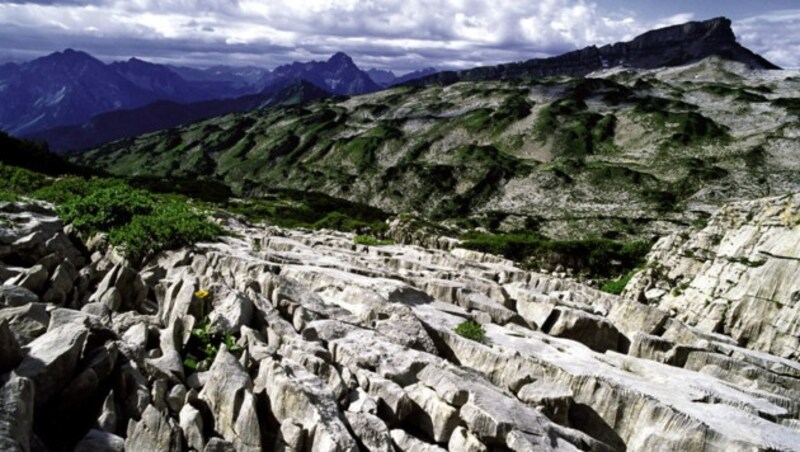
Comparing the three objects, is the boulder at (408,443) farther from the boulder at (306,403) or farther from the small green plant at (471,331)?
the small green plant at (471,331)

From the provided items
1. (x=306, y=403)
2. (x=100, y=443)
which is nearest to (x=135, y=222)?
(x=100, y=443)

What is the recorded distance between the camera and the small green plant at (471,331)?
21.1 metres

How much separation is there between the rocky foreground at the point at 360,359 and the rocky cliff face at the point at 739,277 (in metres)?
0.14

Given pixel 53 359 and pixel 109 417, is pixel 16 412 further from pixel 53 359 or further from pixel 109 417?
pixel 53 359

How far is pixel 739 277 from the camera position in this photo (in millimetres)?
31094

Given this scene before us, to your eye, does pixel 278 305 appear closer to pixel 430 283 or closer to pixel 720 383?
pixel 430 283

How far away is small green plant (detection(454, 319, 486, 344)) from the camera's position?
69.1 ft

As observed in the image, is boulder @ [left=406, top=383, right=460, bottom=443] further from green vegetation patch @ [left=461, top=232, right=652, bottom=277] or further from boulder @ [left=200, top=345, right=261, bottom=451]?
green vegetation patch @ [left=461, top=232, right=652, bottom=277]

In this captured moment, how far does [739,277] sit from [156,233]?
3196 centimetres

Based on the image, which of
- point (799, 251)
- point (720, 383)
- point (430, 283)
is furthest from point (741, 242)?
Result: point (430, 283)

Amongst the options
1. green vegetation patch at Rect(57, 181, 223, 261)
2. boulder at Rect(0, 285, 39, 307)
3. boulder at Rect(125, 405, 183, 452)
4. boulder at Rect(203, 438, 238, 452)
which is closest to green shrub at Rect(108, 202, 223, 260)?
green vegetation patch at Rect(57, 181, 223, 261)

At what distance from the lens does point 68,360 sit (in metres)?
14.0

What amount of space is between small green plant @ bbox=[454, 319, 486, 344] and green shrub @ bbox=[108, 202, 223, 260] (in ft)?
51.2

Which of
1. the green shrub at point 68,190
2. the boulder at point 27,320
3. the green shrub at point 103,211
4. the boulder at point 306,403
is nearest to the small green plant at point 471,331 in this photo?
the boulder at point 306,403
